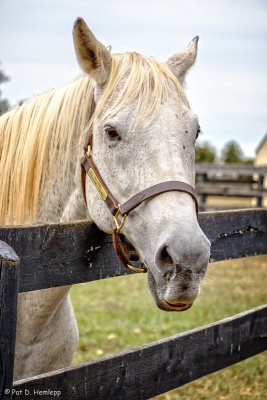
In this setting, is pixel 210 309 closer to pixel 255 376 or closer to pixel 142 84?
pixel 255 376

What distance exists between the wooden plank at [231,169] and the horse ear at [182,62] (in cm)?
912

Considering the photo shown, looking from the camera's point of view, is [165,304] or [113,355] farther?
[113,355]

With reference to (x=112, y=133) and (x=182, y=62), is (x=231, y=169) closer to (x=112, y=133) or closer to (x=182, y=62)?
(x=182, y=62)

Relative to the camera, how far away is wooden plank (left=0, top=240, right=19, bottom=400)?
125cm

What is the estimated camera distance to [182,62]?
2.31m

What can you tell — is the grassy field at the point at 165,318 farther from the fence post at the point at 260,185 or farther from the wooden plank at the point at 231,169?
the wooden plank at the point at 231,169

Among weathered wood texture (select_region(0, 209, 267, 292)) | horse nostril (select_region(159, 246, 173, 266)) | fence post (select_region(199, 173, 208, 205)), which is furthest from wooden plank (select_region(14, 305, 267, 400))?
fence post (select_region(199, 173, 208, 205))

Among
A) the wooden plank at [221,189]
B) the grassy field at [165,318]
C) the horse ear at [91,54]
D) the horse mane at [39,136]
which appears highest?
the horse ear at [91,54]

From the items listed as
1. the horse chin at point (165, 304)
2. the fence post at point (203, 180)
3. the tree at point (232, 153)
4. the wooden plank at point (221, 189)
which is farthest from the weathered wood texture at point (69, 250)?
the tree at point (232, 153)

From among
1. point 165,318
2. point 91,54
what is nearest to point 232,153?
point 165,318

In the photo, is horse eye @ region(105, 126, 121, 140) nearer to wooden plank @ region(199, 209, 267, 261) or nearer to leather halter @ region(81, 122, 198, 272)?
leather halter @ region(81, 122, 198, 272)

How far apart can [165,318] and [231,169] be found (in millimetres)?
7106

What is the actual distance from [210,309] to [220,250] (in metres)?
3.91

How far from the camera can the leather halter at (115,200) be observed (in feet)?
5.35
